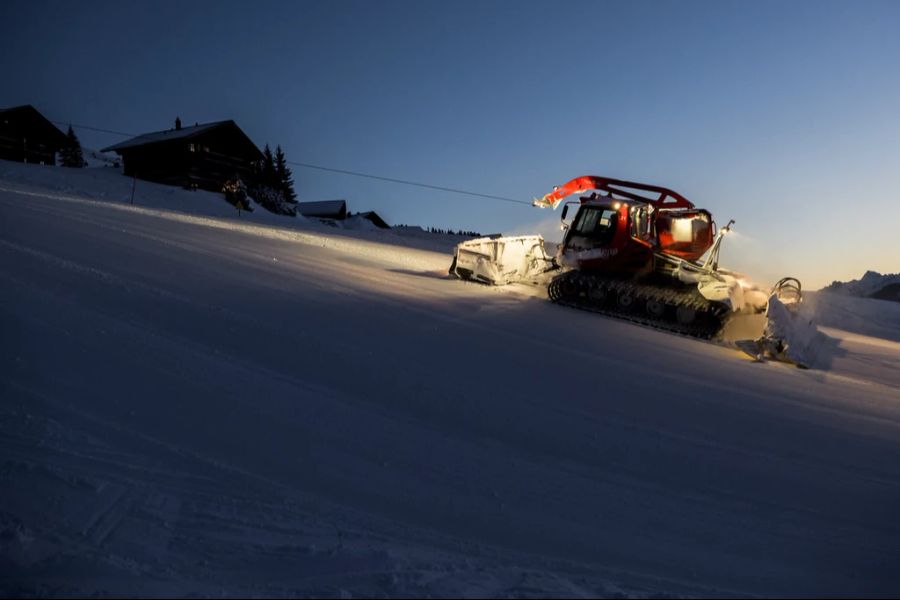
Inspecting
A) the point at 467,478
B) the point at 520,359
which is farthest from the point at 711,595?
the point at 520,359

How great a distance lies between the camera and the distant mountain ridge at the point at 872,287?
3073cm

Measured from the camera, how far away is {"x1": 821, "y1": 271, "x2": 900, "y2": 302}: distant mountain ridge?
30.7 m

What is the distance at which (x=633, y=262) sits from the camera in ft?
39.6

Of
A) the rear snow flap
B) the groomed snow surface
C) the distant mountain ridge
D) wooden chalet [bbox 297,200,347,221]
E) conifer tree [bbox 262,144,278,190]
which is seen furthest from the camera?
conifer tree [bbox 262,144,278,190]

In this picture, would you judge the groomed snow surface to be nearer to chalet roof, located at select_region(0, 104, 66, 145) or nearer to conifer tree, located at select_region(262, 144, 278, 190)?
chalet roof, located at select_region(0, 104, 66, 145)

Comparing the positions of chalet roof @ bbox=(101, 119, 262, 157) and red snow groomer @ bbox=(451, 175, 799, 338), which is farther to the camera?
chalet roof @ bbox=(101, 119, 262, 157)

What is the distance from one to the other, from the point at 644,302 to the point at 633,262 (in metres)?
1.20

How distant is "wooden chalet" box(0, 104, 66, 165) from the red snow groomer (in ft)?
125

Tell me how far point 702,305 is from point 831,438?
210 inches

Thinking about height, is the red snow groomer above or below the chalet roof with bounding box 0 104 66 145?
below

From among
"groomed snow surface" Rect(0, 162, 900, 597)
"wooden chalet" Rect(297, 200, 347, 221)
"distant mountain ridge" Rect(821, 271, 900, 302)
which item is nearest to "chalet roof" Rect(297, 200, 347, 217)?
"wooden chalet" Rect(297, 200, 347, 221)

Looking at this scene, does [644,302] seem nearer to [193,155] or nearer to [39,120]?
[193,155]

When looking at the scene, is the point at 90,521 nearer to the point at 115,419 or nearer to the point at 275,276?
the point at 115,419

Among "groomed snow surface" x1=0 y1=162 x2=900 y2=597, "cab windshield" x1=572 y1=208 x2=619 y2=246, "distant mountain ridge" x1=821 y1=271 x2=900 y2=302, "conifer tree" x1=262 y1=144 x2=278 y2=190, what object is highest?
"conifer tree" x1=262 y1=144 x2=278 y2=190
